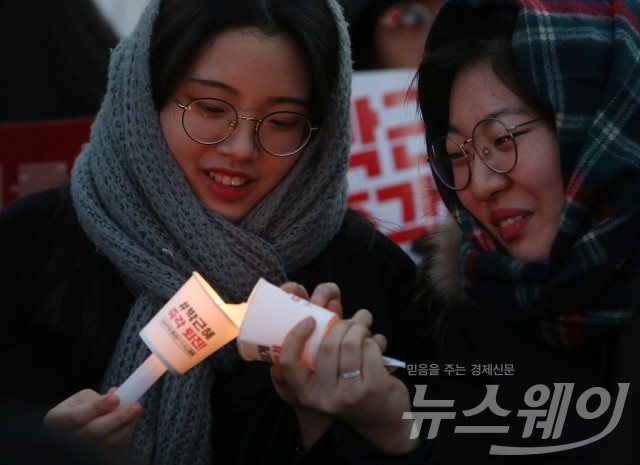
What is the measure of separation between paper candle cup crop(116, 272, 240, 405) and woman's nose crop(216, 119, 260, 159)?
0.53 meters

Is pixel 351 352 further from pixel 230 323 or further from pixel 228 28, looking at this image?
pixel 228 28

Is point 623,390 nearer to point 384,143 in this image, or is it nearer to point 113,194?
point 113,194

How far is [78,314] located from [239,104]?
0.61 m

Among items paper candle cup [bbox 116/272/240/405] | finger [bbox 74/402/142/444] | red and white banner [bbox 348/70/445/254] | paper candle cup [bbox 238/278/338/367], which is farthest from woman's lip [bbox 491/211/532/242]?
red and white banner [bbox 348/70/445/254]

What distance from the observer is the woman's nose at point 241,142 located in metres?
2.49

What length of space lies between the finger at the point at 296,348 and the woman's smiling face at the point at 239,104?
644 millimetres

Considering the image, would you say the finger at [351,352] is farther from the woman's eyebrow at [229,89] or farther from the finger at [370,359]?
the woman's eyebrow at [229,89]

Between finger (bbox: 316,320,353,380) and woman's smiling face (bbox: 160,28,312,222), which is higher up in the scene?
woman's smiling face (bbox: 160,28,312,222)

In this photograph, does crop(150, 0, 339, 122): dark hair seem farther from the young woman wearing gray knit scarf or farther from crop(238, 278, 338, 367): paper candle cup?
crop(238, 278, 338, 367): paper candle cup

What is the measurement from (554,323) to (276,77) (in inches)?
33.5

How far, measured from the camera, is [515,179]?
88.7 inches

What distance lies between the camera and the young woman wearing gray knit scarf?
2.49 metres

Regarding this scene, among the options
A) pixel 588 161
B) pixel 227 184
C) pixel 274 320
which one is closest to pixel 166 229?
pixel 227 184

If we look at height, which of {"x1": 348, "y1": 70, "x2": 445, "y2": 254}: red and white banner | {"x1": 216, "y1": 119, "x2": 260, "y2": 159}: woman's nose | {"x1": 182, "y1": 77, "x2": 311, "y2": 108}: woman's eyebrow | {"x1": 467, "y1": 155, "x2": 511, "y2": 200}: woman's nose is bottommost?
{"x1": 348, "y1": 70, "x2": 445, "y2": 254}: red and white banner
